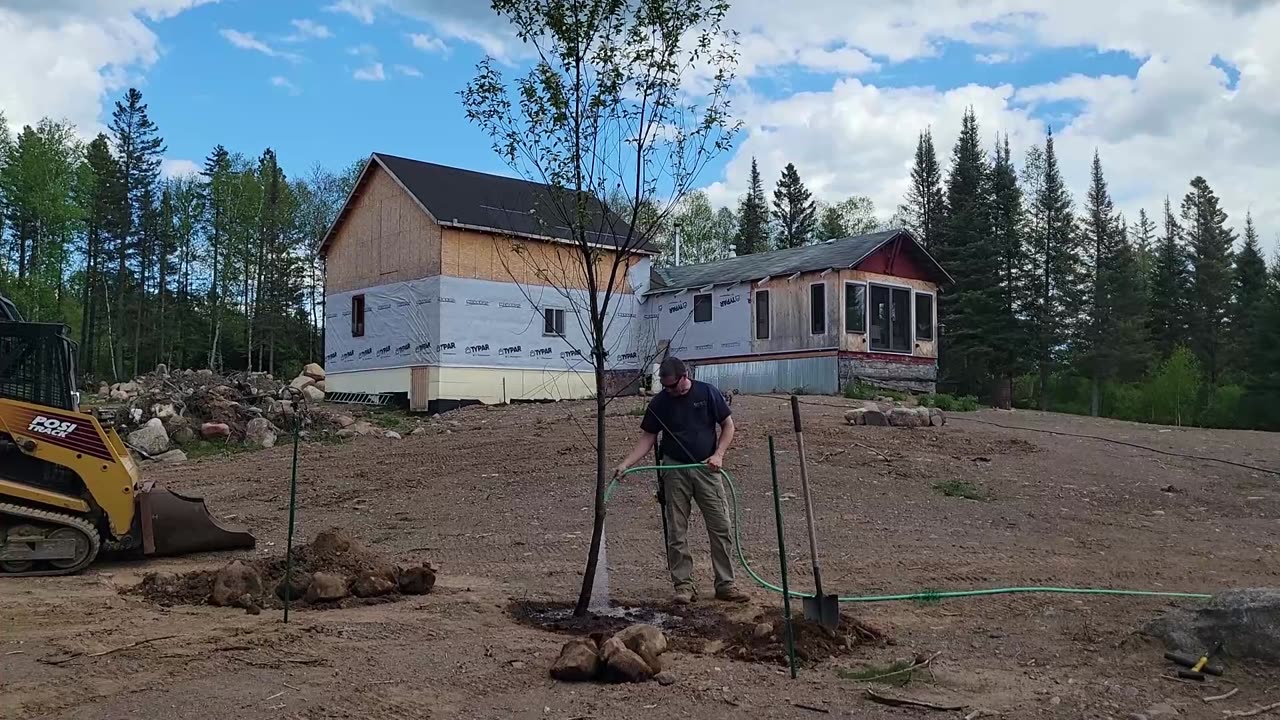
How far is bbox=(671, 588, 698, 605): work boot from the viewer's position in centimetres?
707

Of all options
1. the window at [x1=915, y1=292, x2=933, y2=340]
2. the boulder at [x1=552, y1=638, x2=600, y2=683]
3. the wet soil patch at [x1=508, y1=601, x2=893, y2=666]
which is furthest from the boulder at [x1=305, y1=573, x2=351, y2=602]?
the window at [x1=915, y1=292, x2=933, y2=340]

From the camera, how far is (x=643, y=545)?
9.66 meters

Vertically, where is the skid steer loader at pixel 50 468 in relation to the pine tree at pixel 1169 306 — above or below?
below

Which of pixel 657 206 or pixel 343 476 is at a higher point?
pixel 657 206

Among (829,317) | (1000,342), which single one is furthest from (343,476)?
(1000,342)

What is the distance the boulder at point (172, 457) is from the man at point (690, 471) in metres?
13.7

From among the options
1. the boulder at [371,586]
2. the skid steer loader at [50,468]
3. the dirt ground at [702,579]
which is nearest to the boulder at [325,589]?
the boulder at [371,586]

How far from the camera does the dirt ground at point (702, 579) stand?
16.1 feet

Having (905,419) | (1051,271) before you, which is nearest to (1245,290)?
(1051,271)

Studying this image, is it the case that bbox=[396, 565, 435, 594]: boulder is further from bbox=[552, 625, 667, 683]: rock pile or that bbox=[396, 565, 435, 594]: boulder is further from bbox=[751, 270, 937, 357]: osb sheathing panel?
bbox=[751, 270, 937, 357]: osb sheathing panel

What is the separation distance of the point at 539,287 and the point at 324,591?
19.0 meters

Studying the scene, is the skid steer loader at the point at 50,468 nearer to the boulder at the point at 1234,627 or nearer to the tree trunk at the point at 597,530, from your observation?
the tree trunk at the point at 597,530

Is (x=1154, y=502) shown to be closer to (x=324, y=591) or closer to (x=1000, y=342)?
(x=324, y=591)

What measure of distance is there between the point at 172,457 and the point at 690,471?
1412 centimetres
